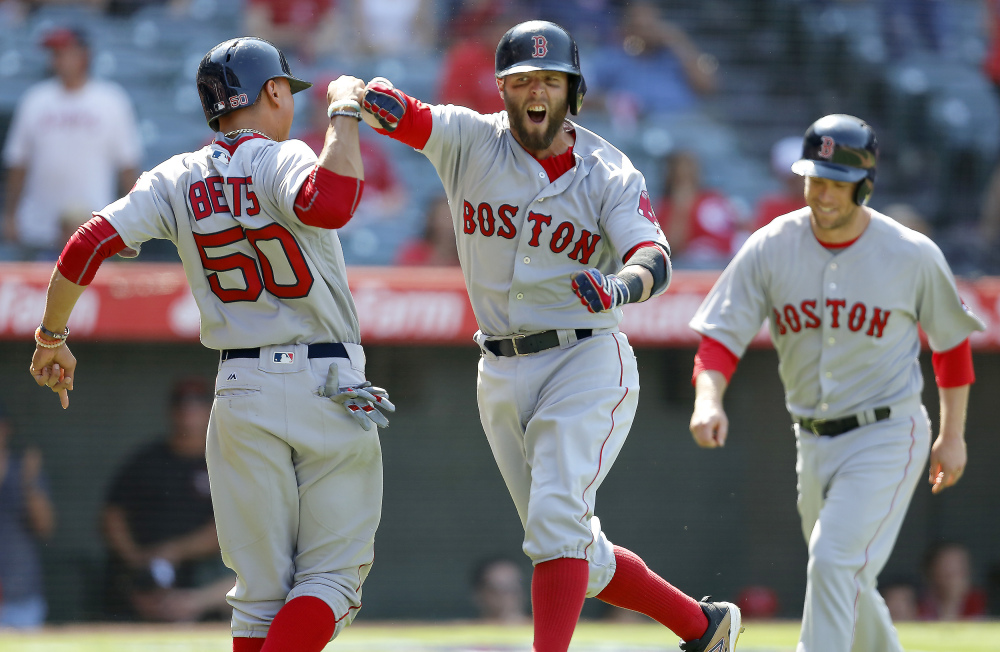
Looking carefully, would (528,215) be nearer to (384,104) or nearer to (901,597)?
(384,104)

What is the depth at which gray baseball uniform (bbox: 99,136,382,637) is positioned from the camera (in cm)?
312

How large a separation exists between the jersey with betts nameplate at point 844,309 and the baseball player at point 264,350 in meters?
1.42

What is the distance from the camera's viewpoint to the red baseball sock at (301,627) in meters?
3.00

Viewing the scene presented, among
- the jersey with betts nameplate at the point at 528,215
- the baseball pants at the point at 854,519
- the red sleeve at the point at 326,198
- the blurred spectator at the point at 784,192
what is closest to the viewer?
the red sleeve at the point at 326,198

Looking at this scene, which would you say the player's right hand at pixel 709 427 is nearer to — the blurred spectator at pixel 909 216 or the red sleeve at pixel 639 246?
the red sleeve at pixel 639 246

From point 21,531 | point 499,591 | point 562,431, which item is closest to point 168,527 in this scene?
point 21,531

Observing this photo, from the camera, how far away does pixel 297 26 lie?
9031mm

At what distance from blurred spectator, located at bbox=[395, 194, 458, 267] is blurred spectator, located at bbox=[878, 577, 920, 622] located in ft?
11.7

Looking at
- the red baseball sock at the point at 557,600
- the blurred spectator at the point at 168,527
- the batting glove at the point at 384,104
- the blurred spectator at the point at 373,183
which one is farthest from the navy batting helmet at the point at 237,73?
the blurred spectator at the point at 373,183

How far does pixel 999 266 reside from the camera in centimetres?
834

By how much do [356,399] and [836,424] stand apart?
66.4 inches

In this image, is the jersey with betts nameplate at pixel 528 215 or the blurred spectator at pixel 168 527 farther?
the blurred spectator at pixel 168 527

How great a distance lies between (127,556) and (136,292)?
1.69 meters

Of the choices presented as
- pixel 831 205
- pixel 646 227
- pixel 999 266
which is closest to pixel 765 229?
pixel 831 205
